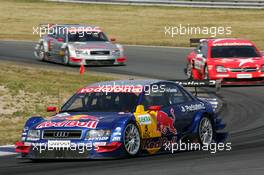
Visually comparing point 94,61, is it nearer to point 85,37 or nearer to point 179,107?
point 85,37

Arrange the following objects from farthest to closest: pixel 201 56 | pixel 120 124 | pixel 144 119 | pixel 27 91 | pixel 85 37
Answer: pixel 85 37
pixel 201 56
pixel 27 91
pixel 144 119
pixel 120 124

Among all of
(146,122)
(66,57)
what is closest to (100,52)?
(66,57)

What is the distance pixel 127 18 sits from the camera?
57.7m

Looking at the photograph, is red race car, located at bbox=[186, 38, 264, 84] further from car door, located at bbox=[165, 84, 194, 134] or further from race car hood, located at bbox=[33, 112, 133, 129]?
race car hood, located at bbox=[33, 112, 133, 129]

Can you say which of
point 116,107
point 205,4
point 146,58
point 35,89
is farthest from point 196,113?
point 205,4

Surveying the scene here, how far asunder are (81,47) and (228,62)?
254 inches

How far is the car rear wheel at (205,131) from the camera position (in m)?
15.0

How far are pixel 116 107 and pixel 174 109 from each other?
1011 mm

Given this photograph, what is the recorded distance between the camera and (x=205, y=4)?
58.0 m

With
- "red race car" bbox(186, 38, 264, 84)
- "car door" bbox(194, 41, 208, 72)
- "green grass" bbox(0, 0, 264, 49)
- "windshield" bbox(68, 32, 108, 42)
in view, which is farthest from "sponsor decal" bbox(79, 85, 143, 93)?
"green grass" bbox(0, 0, 264, 49)

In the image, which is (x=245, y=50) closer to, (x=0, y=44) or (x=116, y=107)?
(x=116, y=107)

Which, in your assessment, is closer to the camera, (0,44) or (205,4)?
(0,44)

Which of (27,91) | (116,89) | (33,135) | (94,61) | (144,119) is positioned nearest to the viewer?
(33,135)

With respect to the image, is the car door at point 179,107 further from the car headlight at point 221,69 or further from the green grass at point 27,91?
the car headlight at point 221,69
